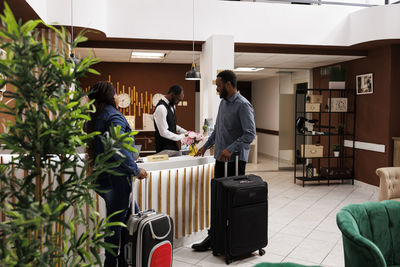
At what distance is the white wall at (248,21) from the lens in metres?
5.83

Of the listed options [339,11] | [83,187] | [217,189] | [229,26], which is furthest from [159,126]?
[339,11]

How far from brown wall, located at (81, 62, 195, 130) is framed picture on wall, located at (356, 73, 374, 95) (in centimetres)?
397

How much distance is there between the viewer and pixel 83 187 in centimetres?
129

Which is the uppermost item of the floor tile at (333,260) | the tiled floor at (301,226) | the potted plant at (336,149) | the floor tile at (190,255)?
the potted plant at (336,149)

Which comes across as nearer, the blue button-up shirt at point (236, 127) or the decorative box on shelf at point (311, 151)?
the blue button-up shirt at point (236, 127)

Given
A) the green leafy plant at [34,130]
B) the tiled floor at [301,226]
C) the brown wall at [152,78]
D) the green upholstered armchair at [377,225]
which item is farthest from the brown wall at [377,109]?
the green leafy plant at [34,130]

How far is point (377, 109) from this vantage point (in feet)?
23.2

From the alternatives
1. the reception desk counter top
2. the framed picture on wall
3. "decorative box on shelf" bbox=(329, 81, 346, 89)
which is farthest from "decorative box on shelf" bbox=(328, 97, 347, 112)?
the reception desk counter top

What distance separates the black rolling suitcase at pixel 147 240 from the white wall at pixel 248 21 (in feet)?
11.7

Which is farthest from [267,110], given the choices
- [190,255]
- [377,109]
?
[190,255]

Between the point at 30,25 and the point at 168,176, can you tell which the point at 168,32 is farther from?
the point at 30,25

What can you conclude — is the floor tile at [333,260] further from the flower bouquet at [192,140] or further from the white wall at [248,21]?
the white wall at [248,21]

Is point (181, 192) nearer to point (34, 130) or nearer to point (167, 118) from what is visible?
point (167, 118)

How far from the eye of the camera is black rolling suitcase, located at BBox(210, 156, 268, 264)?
3.35 metres
